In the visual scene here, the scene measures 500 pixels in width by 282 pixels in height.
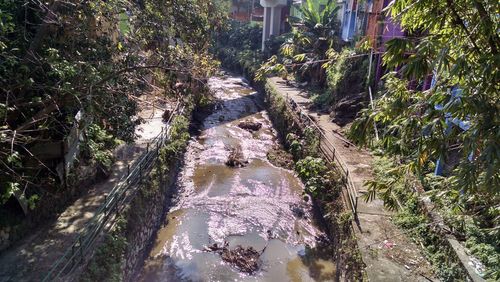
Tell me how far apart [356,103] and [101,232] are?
1393cm

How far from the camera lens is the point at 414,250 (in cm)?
887

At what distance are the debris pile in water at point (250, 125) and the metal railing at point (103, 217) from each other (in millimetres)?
9571

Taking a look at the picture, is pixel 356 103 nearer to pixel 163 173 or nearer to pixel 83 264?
pixel 163 173

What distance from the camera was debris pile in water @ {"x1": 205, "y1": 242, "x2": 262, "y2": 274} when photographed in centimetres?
1044

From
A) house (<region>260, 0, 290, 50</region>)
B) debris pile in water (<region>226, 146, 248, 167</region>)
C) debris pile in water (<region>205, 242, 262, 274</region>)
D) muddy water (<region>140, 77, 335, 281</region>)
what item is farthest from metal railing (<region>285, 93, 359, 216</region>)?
house (<region>260, 0, 290, 50</region>)

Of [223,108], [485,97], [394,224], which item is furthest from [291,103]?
[485,97]

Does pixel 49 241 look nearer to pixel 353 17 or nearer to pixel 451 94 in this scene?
pixel 451 94

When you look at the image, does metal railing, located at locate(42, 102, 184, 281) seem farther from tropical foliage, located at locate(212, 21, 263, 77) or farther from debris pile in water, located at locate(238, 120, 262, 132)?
tropical foliage, located at locate(212, 21, 263, 77)

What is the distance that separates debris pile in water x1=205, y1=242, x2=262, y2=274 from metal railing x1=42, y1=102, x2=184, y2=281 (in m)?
2.91

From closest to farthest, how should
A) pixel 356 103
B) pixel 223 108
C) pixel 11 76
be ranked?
pixel 11 76 < pixel 356 103 < pixel 223 108

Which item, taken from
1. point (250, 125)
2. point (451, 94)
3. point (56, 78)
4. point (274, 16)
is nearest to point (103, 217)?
point (56, 78)

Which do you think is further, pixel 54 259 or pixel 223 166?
pixel 223 166

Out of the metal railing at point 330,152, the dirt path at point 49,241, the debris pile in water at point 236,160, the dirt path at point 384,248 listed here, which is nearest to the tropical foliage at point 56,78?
the dirt path at point 49,241

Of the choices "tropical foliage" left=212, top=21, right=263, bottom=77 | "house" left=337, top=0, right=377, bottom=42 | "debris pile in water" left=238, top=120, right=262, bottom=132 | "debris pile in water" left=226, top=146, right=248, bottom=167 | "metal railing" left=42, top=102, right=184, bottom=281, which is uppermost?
"house" left=337, top=0, right=377, bottom=42
